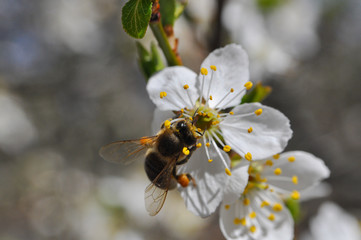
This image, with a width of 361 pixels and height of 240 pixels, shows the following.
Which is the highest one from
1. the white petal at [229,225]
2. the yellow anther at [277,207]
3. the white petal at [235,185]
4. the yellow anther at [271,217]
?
the white petal at [235,185]

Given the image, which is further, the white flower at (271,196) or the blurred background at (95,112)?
the blurred background at (95,112)

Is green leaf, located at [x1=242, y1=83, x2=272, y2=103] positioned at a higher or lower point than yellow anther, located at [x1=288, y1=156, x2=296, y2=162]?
higher

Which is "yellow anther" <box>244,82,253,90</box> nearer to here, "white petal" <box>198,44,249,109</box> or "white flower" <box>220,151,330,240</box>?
"white petal" <box>198,44,249,109</box>

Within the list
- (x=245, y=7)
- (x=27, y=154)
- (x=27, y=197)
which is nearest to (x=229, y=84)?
(x=245, y=7)

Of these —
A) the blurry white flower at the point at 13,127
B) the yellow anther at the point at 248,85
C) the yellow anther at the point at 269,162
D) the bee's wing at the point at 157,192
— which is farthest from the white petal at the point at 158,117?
the blurry white flower at the point at 13,127

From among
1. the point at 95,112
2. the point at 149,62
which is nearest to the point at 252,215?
the point at 149,62

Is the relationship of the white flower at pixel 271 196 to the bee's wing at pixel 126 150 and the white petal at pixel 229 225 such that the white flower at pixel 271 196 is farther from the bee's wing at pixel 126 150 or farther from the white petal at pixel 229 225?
the bee's wing at pixel 126 150

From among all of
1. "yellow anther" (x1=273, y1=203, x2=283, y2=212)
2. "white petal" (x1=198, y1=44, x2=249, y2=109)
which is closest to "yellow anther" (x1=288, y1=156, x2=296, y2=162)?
"yellow anther" (x1=273, y1=203, x2=283, y2=212)

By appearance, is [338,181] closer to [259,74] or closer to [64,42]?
[259,74]
